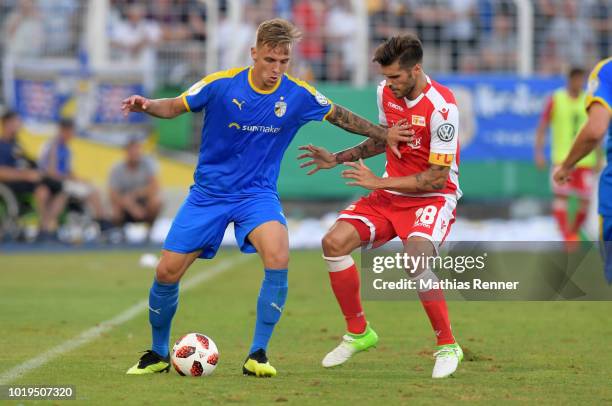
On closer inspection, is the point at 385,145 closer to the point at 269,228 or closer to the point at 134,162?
the point at 269,228

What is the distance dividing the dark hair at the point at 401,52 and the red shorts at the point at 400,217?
97cm

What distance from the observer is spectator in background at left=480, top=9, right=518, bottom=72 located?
21.7m

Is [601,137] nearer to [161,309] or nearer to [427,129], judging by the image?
[427,129]

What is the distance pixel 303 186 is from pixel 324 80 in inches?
84.6

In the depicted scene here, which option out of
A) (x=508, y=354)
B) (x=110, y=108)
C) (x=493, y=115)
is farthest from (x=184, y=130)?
(x=508, y=354)

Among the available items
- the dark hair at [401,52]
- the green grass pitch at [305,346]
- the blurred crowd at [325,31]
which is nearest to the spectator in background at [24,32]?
the blurred crowd at [325,31]

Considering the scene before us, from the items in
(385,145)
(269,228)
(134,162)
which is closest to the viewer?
(269,228)

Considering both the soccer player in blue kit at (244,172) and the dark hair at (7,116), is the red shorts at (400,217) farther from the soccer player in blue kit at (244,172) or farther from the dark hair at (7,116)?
the dark hair at (7,116)

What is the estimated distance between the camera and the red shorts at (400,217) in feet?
25.8

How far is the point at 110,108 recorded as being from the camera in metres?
20.7

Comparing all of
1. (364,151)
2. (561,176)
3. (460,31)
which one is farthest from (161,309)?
(460,31)

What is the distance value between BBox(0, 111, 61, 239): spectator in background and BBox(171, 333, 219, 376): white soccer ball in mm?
12452

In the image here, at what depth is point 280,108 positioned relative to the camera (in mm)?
7742

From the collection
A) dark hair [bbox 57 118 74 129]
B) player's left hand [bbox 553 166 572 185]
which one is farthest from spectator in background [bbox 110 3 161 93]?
player's left hand [bbox 553 166 572 185]
